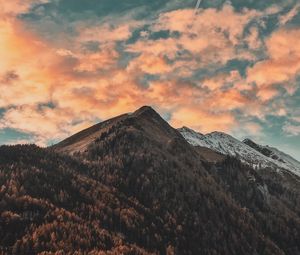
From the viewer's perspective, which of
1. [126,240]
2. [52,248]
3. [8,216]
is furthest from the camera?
[126,240]

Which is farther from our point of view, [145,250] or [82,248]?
[145,250]

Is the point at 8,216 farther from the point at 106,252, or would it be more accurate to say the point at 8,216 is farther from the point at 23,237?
the point at 106,252

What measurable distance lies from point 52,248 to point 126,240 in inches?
1624

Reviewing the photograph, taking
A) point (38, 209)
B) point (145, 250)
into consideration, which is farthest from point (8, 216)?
point (145, 250)

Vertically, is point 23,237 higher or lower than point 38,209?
lower

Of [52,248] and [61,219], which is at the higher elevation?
[61,219]

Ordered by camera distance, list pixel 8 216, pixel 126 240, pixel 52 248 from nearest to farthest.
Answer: pixel 52 248 < pixel 8 216 < pixel 126 240

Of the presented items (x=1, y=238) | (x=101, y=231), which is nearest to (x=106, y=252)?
(x=101, y=231)

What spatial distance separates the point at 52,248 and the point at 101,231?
28.1 metres

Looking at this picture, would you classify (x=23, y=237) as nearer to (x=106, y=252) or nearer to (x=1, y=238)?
(x=1, y=238)

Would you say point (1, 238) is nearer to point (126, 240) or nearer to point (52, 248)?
point (52, 248)

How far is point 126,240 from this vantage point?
199750 millimetres

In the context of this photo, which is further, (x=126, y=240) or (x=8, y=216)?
(x=126, y=240)

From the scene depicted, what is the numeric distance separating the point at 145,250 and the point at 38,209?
49476 millimetres
